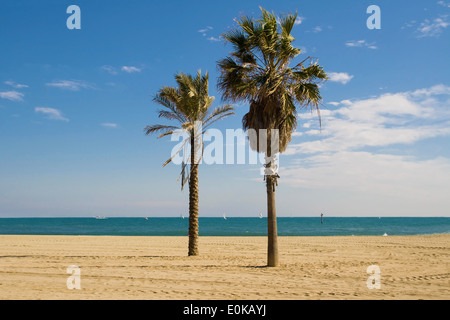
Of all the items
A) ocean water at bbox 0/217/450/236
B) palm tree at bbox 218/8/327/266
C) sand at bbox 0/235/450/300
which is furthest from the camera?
ocean water at bbox 0/217/450/236

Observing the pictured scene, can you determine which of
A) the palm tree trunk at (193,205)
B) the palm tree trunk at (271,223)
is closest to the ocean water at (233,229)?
the palm tree trunk at (193,205)

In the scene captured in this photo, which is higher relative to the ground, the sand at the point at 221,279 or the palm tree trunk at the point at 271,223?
the palm tree trunk at the point at 271,223

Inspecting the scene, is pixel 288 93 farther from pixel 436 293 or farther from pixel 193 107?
pixel 436 293

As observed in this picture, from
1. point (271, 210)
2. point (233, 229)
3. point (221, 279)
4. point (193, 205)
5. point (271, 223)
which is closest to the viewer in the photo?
point (221, 279)

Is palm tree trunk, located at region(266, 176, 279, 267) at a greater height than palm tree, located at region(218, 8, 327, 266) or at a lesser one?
lesser

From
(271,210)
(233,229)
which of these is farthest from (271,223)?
(233,229)

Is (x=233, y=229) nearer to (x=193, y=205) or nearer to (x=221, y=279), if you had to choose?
(x=193, y=205)

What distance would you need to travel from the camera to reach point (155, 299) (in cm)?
931

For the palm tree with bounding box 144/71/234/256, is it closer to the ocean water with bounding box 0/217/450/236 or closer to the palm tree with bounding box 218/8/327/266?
the palm tree with bounding box 218/8/327/266

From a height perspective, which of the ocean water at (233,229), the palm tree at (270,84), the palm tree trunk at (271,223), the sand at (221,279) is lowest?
the ocean water at (233,229)

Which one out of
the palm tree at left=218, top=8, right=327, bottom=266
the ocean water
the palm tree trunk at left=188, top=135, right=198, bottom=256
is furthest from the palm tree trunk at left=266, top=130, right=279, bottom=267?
the ocean water

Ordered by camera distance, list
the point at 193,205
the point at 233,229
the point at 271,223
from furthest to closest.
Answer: the point at 233,229 < the point at 193,205 < the point at 271,223

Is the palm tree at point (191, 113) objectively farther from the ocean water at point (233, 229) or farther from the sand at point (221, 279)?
the ocean water at point (233, 229)
